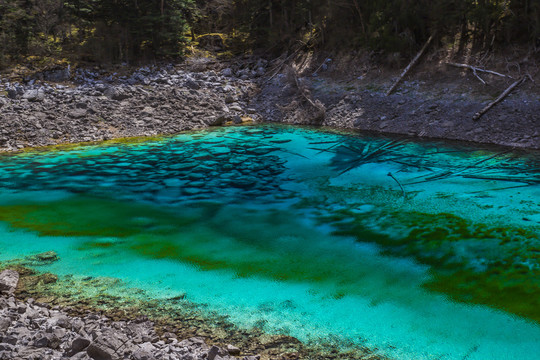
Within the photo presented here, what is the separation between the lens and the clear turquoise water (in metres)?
4.04

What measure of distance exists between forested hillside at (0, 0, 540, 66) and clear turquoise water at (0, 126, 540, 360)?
7.50m

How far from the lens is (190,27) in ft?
82.1

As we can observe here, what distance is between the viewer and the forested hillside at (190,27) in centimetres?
1709

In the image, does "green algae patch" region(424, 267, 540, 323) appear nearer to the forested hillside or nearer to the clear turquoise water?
the clear turquoise water

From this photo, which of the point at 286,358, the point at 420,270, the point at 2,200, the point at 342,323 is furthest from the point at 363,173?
the point at 2,200

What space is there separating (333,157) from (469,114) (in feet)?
16.7

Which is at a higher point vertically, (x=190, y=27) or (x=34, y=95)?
(x=190, y=27)

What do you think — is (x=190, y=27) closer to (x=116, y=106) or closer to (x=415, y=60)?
(x=116, y=106)

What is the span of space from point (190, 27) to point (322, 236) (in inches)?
871

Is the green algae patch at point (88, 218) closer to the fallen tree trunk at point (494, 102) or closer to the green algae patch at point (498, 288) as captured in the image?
the green algae patch at point (498, 288)

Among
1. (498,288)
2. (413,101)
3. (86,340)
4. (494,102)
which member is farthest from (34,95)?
(498,288)

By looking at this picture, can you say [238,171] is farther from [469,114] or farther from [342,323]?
[469,114]

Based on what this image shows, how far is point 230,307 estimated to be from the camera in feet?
14.0

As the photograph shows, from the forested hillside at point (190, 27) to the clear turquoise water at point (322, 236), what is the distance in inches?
295
